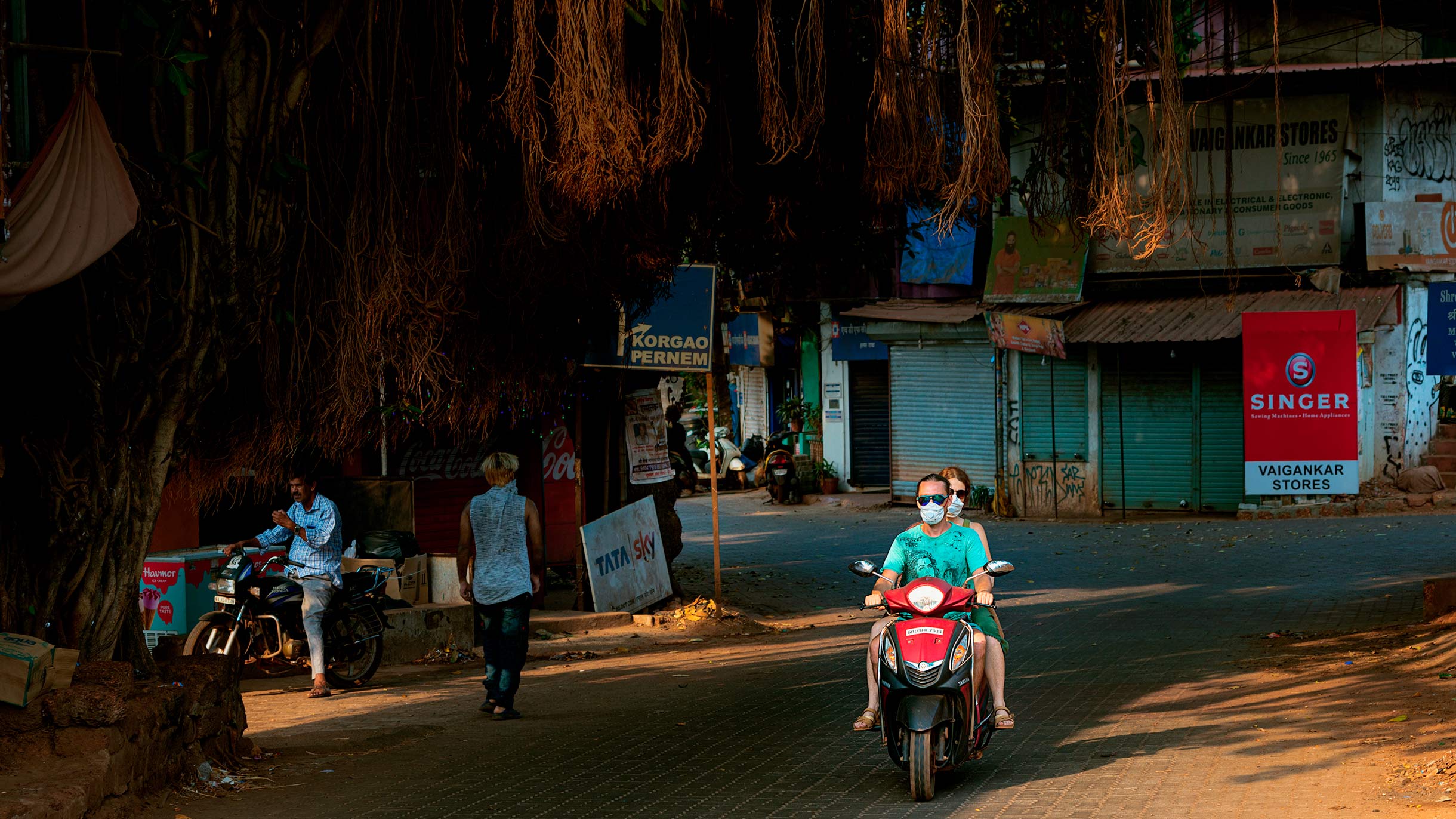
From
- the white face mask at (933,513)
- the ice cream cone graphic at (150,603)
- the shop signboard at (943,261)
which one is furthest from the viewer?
the shop signboard at (943,261)

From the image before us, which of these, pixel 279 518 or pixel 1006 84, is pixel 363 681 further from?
pixel 1006 84

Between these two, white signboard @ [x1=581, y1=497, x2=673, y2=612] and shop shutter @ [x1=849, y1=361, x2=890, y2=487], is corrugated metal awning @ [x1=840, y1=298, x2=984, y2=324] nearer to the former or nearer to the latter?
shop shutter @ [x1=849, y1=361, x2=890, y2=487]

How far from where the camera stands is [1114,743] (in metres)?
7.50

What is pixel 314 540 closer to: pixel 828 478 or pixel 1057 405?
pixel 1057 405

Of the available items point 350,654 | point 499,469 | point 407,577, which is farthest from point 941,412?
point 499,469

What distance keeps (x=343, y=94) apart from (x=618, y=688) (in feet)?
15.7

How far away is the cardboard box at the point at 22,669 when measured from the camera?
5.69 metres

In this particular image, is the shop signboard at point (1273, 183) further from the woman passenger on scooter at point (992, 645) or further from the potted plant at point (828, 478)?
the woman passenger on scooter at point (992, 645)

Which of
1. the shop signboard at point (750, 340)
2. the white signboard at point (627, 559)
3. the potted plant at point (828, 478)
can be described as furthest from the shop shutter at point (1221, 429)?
the white signboard at point (627, 559)

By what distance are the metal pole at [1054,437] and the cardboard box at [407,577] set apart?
1391cm

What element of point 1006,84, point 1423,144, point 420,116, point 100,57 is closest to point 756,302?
point 1423,144

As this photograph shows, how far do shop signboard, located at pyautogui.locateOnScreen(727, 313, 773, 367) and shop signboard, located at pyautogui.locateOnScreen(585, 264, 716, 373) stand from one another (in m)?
14.2

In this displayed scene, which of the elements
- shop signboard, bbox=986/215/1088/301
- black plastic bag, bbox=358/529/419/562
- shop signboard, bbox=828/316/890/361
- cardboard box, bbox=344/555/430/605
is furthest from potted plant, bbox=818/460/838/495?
black plastic bag, bbox=358/529/419/562

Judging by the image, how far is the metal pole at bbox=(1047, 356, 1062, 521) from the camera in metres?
23.5
